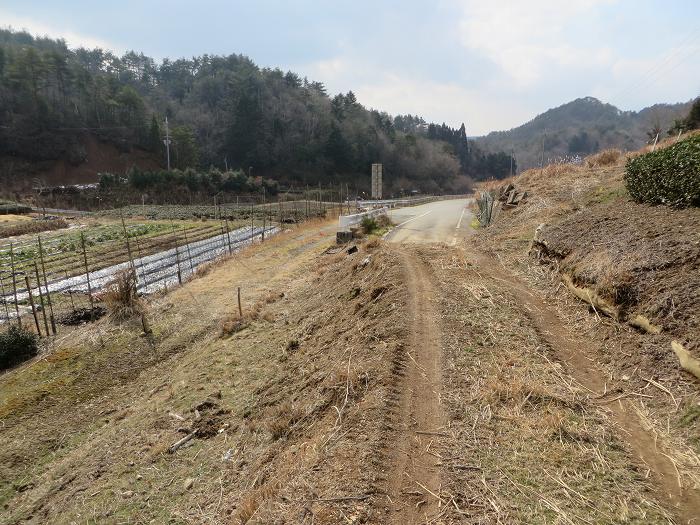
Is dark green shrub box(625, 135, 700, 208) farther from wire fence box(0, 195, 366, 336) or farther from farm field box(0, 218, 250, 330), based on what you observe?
farm field box(0, 218, 250, 330)

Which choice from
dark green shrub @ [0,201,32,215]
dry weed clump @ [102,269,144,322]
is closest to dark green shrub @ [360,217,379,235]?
dry weed clump @ [102,269,144,322]

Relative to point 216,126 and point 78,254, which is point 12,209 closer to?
point 78,254

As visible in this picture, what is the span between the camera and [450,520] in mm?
3395

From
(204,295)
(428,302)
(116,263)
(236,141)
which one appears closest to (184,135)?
(236,141)

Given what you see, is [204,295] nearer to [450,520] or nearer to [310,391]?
[310,391]

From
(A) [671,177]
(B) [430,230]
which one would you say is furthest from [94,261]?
(A) [671,177]

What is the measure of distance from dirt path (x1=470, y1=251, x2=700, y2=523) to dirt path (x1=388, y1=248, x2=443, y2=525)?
5.79ft

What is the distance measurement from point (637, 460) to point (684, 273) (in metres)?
3.11

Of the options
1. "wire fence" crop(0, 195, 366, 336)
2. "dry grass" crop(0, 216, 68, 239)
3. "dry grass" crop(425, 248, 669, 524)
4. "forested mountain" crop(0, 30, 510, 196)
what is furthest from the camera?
"forested mountain" crop(0, 30, 510, 196)

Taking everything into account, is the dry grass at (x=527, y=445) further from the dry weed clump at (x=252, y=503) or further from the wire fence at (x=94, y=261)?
the wire fence at (x=94, y=261)

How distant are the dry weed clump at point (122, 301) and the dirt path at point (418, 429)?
418 inches

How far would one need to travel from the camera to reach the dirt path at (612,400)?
3.46 meters

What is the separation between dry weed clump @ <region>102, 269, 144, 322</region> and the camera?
13.7 meters

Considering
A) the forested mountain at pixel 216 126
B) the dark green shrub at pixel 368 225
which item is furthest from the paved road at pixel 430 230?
the forested mountain at pixel 216 126
